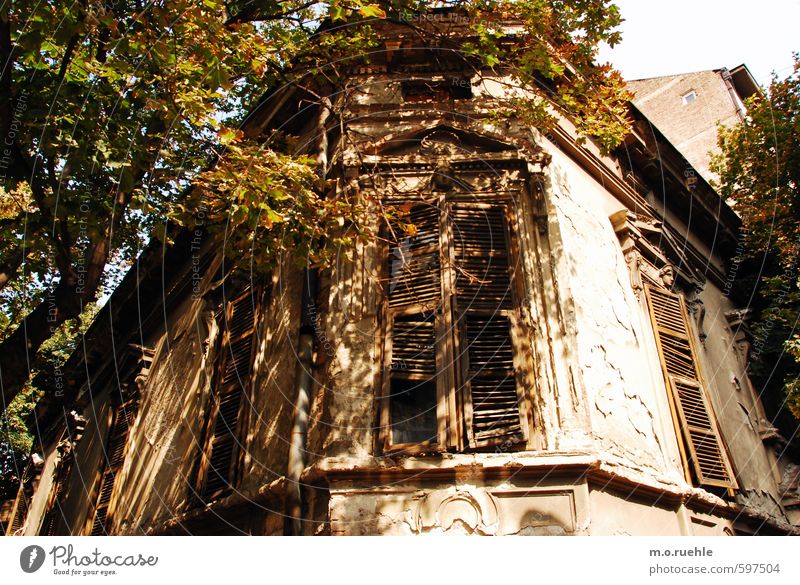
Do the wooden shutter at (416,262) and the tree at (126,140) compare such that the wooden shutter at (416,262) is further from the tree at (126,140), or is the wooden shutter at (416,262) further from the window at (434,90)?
the window at (434,90)

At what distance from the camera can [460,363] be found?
7016mm

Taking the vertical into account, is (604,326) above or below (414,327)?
above

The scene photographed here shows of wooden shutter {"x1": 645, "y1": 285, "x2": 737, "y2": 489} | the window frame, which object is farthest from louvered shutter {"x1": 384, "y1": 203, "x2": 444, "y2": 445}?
wooden shutter {"x1": 645, "y1": 285, "x2": 737, "y2": 489}

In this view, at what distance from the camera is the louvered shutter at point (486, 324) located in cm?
670

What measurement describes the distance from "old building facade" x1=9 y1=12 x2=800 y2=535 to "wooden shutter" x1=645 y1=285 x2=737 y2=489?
1.3 inches

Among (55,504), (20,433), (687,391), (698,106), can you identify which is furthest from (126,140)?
(698,106)

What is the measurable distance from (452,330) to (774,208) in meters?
5.95

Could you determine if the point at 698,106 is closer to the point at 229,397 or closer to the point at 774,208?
the point at 774,208

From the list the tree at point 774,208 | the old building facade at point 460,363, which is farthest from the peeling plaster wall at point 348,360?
the tree at point 774,208

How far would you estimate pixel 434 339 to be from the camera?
7.15m

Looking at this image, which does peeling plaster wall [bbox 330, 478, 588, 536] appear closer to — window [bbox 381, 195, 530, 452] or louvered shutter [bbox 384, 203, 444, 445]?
window [bbox 381, 195, 530, 452]

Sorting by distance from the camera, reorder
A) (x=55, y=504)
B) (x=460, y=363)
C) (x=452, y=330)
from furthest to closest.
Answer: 1. (x=55, y=504)
2. (x=452, y=330)
3. (x=460, y=363)

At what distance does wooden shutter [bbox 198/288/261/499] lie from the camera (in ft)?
26.1
